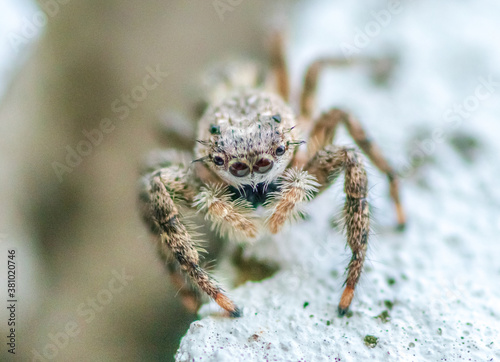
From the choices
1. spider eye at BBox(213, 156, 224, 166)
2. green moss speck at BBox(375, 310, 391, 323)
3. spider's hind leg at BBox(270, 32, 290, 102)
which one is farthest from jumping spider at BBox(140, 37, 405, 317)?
spider's hind leg at BBox(270, 32, 290, 102)

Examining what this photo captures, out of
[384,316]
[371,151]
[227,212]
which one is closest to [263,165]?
[227,212]

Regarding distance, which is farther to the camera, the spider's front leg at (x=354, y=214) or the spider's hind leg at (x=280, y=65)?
the spider's hind leg at (x=280, y=65)

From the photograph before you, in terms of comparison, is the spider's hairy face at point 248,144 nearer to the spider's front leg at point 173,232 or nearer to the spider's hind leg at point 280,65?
the spider's front leg at point 173,232

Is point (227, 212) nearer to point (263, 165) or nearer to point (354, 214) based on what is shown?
point (263, 165)

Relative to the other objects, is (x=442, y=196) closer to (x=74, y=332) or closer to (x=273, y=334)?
(x=273, y=334)

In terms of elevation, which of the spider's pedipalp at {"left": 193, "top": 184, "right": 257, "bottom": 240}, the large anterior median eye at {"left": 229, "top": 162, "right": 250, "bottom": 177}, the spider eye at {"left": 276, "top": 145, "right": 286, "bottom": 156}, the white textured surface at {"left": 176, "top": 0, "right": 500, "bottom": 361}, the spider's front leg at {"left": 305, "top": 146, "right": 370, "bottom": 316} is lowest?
the white textured surface at {"left": 176, "top": 0, "right": 500, "bottom": 361}

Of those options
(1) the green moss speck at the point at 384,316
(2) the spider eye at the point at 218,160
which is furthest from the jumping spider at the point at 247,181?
(1) the green moss speck at the point at 384,316

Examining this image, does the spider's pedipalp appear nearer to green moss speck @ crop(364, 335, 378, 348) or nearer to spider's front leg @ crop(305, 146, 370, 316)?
spider's front leg @ crop(305, 146, 370, 316)

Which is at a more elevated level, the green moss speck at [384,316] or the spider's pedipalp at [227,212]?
the spider's pedipalp at [227,212]

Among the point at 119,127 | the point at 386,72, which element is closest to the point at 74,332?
the point at 119,127
